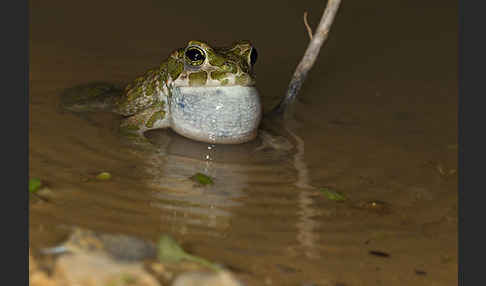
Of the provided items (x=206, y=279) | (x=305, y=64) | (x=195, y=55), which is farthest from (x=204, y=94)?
(x=206, y=279)

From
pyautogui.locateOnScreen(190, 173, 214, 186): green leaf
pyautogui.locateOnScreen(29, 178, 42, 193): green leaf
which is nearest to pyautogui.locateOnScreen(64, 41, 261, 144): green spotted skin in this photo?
pyautogui.locateOnScreen(190, 173, 214, 186): green leaf

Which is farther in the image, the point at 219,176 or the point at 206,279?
the point at 219,176

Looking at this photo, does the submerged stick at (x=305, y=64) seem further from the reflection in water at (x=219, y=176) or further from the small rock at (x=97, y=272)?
the small rock at (x=97, y=272)

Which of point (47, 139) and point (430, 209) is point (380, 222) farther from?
point (47, 139)

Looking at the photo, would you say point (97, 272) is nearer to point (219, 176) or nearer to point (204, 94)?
point (219, 176)

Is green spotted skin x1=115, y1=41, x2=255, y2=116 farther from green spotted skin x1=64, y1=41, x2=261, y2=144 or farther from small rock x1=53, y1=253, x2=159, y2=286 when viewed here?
small rock x1=53, y1=253, x2=159, y2=286

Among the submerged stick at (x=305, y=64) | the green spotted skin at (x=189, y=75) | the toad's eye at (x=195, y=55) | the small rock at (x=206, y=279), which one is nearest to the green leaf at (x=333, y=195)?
the green spotted skin at (x=189, y=75)

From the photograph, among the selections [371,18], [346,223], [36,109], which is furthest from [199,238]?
[371,18]
